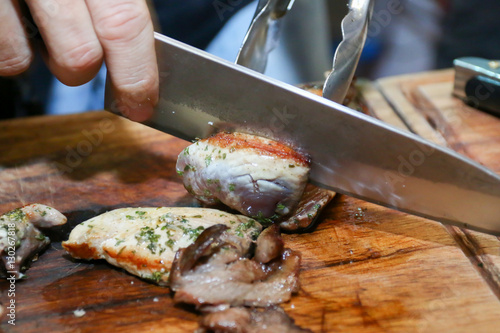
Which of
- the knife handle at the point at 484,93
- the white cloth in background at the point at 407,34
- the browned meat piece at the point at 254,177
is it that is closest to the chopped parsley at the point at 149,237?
the browned meat piece at the point at 254,177

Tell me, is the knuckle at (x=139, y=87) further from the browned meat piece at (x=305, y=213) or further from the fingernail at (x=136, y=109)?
the browned meat piece at (x=305, y=213)

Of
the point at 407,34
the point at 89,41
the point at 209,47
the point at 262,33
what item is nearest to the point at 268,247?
the point at 89,41

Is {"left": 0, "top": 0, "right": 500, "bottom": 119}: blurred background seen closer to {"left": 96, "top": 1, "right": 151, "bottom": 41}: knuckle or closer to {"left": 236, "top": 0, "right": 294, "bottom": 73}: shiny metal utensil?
{"left": 236, "top": 0, "right": 294, "bottom": 73}: shiny metal utensil

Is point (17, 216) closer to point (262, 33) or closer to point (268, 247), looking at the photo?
point (268, 247)

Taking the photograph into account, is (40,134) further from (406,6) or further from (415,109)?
(406,6)

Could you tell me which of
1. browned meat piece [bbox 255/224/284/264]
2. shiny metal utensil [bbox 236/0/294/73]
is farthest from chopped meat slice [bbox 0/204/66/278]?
shiny metal utensil [bbox 236/0/294/73]

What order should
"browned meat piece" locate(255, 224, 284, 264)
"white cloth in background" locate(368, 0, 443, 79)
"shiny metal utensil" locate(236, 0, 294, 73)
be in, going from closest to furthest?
1. "browned meat piece" locate(255, 224, 284, 264)
2. "shiny metal utensil" locate(236, 0, 294, 73)
3. "white cloth in background" locate(368, 0, 443, 79)
